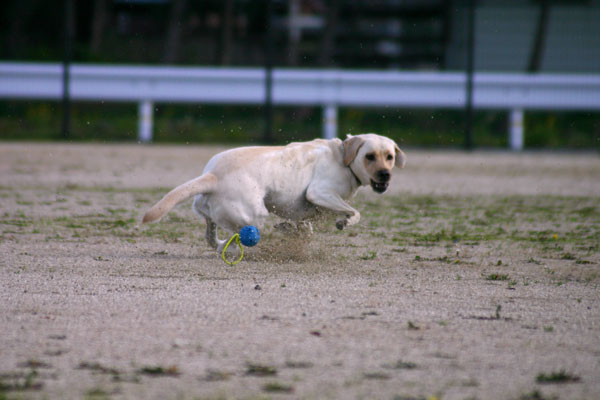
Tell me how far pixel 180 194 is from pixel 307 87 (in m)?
11.6

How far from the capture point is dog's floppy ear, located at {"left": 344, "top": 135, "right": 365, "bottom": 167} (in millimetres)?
6109

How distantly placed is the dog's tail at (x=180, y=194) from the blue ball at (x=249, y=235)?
1.16 ft

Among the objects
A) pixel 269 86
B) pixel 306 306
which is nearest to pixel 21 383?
pixel 306 306

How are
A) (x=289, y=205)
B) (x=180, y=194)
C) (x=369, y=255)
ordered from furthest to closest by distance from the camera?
(x=369, y=255) < (x=289, y=205) < (x=180, y=194)

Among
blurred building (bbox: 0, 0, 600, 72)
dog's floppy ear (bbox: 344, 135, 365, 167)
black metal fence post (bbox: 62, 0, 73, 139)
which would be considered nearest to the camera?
dog's floppy ear (bbox: 344, 135, 365, 167)

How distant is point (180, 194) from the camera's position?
5648 millimetres

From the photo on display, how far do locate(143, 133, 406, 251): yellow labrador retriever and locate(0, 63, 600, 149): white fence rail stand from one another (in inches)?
419

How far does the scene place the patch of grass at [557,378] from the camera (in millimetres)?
3266

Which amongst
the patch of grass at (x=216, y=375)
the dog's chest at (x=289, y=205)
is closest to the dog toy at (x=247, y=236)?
the dog's chest at (x=289, y=205)

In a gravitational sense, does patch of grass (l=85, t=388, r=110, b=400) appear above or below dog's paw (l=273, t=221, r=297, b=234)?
below

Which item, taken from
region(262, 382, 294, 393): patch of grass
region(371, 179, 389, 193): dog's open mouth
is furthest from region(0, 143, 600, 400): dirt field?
region(371, 179, 389, 193): dog's open mouth

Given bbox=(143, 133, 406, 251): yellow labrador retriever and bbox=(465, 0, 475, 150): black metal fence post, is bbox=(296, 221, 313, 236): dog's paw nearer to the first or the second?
bbox=(143, 133, 406, 251): yellow labrador retriever

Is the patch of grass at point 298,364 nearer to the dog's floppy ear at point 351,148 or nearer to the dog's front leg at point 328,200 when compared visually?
the dog's front leg at point 328,200

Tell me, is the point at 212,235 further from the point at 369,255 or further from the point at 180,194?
the point at 369,255
